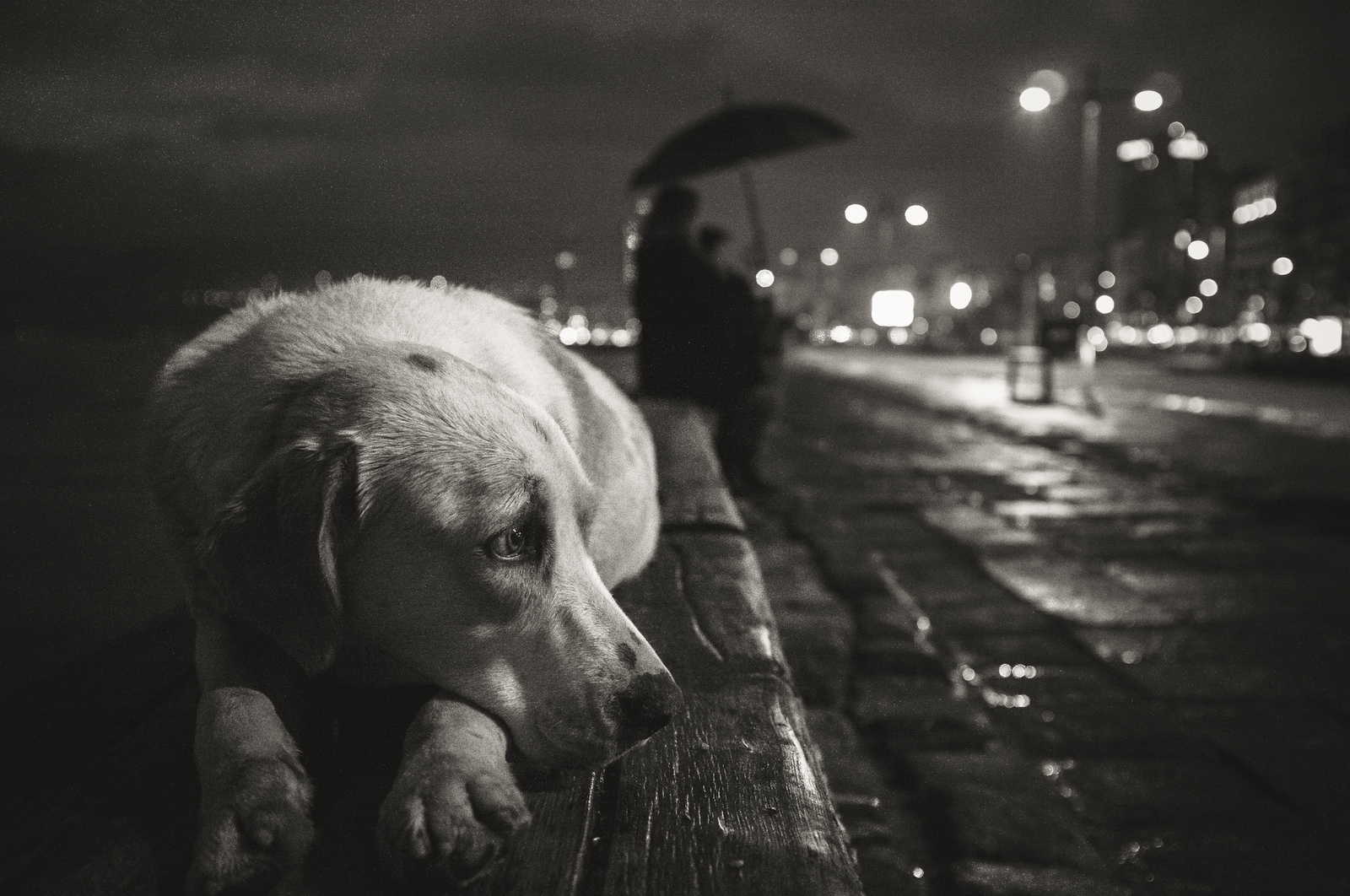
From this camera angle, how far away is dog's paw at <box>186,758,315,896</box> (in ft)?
4.06

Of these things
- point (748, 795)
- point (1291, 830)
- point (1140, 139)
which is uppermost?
point (1140, 139)

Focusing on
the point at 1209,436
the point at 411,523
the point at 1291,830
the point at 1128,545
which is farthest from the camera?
the point at 1209,436

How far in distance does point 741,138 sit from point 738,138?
25 millimetres

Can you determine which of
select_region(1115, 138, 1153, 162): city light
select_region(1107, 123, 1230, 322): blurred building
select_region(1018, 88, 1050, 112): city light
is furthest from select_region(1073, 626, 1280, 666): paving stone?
select_region(1107, 123, 1230, 322): blurred building

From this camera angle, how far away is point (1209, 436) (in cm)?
1123

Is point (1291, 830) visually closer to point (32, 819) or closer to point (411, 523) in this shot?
point (411, 523)

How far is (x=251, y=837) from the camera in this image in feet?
4.22

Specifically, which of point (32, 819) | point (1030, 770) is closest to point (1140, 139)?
point (1030, 770)

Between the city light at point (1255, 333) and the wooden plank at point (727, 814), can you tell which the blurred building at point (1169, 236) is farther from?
the wooden plank at point (727, 814)

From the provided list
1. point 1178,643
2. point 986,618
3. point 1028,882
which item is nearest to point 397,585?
point 1028,882

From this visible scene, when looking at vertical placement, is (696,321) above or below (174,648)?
above

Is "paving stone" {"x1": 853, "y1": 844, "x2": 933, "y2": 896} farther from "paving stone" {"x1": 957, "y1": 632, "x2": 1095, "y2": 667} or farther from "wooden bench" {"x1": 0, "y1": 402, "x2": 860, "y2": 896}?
"paving stone" {"x1": 957, "y1": 632, "x2": 1095, "y2": 667}

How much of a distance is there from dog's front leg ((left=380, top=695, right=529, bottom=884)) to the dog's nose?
0.69ft

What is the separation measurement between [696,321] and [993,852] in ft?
16.9
